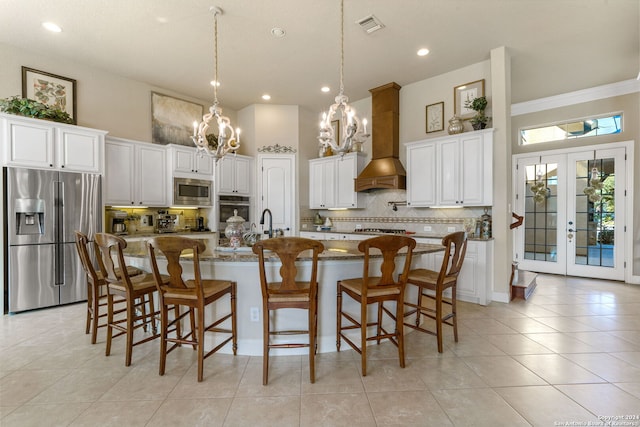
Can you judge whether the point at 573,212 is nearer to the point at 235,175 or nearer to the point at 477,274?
the point at 477,274

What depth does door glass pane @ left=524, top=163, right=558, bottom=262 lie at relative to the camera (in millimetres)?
5695

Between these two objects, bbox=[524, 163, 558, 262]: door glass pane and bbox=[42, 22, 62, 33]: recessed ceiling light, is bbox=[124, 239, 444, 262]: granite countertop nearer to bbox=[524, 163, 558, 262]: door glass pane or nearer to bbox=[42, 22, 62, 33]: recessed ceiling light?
bbox=[42, 22, 62, 33]: recessed ceiling light

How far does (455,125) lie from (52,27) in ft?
17.3

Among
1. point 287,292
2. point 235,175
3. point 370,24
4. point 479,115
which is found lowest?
point 287,292

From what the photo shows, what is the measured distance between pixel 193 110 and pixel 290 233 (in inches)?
119

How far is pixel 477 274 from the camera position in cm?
390

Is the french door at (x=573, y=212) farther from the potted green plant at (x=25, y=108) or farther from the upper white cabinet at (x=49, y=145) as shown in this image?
the potted green plant at (x=25, y=108)

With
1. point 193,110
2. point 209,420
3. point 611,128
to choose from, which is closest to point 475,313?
point 209,420

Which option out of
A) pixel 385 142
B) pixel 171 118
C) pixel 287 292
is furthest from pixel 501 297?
pixel 171 118

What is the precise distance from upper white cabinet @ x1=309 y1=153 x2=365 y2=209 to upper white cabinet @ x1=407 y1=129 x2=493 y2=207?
1112mm

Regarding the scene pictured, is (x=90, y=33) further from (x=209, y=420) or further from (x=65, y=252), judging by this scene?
(x=209, y=420)

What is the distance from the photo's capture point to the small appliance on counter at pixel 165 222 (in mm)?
5148

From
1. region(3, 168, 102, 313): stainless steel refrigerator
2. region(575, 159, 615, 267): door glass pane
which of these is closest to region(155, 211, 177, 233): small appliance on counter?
region(3, 168, 102, 313): stainless steel refrigerator

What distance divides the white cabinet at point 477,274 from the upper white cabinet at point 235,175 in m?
4.19
